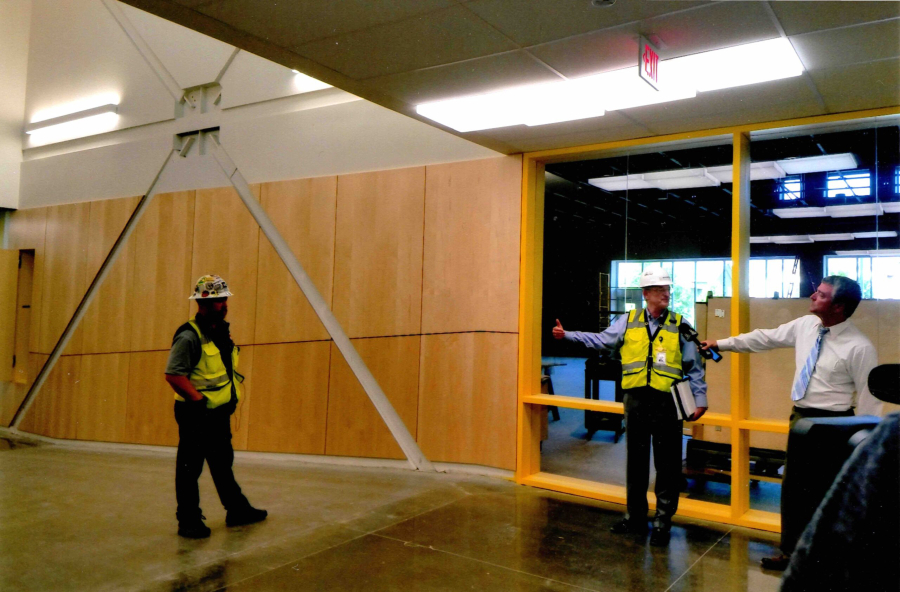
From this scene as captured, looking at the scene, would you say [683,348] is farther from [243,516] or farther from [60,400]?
[60,400]

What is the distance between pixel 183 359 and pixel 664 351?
310 cm

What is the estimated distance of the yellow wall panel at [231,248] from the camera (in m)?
7.13

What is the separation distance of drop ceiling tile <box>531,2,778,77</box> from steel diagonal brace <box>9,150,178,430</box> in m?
5.94

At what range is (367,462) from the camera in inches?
249

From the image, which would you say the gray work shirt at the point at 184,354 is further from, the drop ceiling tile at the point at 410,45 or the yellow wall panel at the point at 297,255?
the yellow wall panel at the point at 297,255

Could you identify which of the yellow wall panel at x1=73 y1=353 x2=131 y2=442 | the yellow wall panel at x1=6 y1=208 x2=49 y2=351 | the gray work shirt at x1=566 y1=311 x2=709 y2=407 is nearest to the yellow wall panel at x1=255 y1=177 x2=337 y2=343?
the yellow wall panel at x1=73 y1=353 x2=131 y2=442

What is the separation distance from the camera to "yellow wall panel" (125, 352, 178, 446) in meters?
7.78

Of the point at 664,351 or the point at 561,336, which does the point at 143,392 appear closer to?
the point at 561,336

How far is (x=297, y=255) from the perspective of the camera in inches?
269

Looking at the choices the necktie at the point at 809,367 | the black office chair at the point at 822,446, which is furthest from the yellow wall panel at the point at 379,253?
the black office chair at the point at 822,446

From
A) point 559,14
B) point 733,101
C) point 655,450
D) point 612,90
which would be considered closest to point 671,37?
point 559,14

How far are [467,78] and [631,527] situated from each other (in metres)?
3.17

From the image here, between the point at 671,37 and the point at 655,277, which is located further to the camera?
the point at 655,277

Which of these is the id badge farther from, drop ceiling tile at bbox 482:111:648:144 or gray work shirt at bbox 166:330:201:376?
gray work shirt at bbox 166:330:201:376
